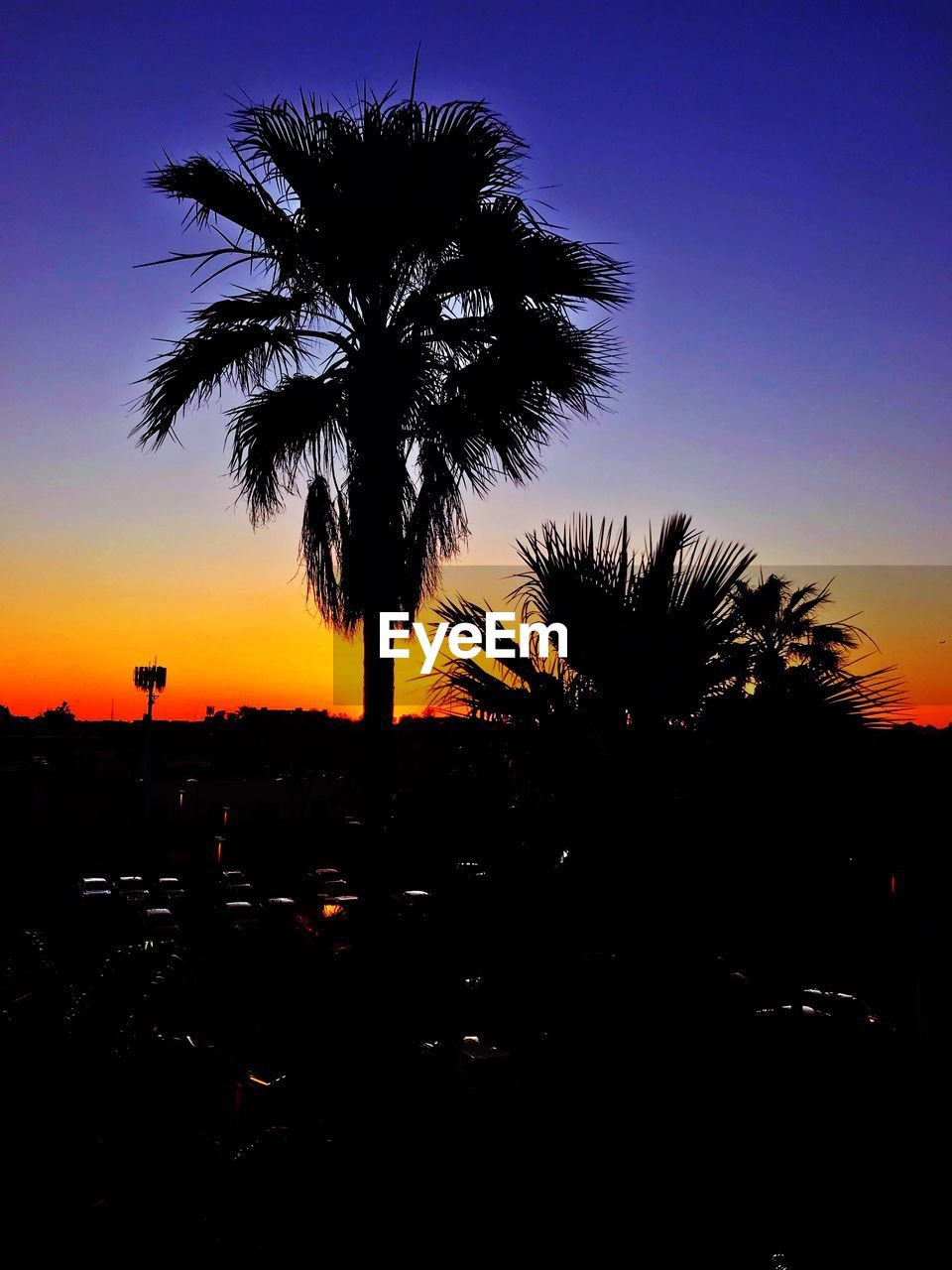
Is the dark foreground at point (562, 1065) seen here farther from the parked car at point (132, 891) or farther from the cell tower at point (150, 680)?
the cell tower at point (150, 680)

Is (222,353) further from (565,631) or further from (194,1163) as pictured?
(194,1163)

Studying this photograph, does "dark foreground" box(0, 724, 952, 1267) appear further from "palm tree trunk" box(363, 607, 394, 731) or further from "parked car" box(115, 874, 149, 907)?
"parked car" box(115, 874, 149, 907)

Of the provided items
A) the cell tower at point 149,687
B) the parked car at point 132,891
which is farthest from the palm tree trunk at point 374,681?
the cell tower at point 149,687

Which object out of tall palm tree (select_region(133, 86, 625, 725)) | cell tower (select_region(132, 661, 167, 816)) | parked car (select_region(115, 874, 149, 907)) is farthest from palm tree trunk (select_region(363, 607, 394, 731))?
cell tower (select_region(132, 661, 167, 816))

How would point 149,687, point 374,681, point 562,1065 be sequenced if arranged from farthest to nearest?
point 149,687, point 374,681, point 562,1065

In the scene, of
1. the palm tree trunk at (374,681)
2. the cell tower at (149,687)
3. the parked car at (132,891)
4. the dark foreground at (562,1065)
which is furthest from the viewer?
the cell tower at (149,687)

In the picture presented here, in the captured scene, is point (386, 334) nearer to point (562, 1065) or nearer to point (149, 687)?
point (562, 1065)

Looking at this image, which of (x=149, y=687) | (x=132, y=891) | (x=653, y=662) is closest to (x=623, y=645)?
(x=653, y=662)

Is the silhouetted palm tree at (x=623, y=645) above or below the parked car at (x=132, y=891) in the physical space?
above

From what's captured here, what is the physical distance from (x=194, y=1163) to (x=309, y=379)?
16.7ft

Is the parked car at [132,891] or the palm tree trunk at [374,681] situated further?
the parked car at [132,891]

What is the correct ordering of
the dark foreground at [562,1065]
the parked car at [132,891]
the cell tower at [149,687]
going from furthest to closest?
the cell tower at [149,687] < the parked car at [132,891] < the dark foreground at [562,1065]

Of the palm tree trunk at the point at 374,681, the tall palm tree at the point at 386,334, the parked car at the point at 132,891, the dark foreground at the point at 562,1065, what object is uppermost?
the tall palm tree at the point at 386,334

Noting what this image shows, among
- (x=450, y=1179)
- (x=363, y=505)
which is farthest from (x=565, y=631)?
(x=450, y=1179)
